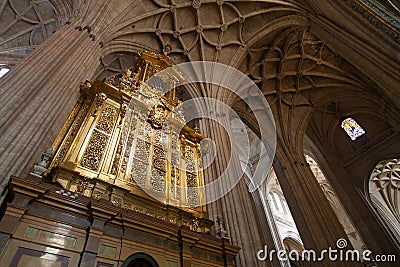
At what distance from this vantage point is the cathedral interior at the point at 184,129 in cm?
357

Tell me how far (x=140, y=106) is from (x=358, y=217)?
11972 mm

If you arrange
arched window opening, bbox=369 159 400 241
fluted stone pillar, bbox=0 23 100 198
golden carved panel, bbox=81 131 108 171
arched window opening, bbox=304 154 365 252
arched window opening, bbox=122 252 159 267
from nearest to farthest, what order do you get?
arched window opening, bbox=122 252 159 267 < fluted stone pillar, bbox=0 23 100 198 < golden carved panel, bbox=81 131 108 171 < arched window opening, bbox=369 159 400 241 < arched window opening, bbox=304 154 365 252

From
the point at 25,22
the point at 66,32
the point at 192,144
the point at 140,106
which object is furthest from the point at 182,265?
the point at 25,22

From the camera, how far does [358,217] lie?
1169 cm

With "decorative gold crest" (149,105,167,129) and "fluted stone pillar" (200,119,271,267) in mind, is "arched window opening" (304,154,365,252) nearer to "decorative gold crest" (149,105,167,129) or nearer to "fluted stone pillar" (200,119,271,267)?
"fluted stone pillar" (200,119,271,267)

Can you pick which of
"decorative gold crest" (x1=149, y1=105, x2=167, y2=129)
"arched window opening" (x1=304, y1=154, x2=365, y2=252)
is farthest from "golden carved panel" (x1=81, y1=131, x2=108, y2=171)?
"arched window opening" (x1=304, y1=154, x2=365, y2=252)

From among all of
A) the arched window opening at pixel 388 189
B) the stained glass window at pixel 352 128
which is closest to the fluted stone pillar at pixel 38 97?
the stained glass window at pixel 352 128

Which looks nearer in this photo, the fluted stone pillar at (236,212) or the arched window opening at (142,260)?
the arched window opening at (142,260)

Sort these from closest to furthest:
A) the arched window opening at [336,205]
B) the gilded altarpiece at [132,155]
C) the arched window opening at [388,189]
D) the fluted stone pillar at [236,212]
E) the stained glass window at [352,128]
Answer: the gilded altarpiece at [132,155] → the fluted stone pillar at [236,212] → the stained glass window at [352,128] → the arched window opening at [388,189] → the arched window opening at [336,205]

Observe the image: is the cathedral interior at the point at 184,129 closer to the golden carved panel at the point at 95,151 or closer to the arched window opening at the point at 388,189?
the golden carved panel at the point at 95,151

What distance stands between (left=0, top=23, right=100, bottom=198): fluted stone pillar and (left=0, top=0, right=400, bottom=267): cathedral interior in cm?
3

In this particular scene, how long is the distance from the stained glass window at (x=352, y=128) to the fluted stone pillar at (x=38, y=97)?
1520cm

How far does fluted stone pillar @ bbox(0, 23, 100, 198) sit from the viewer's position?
3.67 meters

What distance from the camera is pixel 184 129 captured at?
717cm
